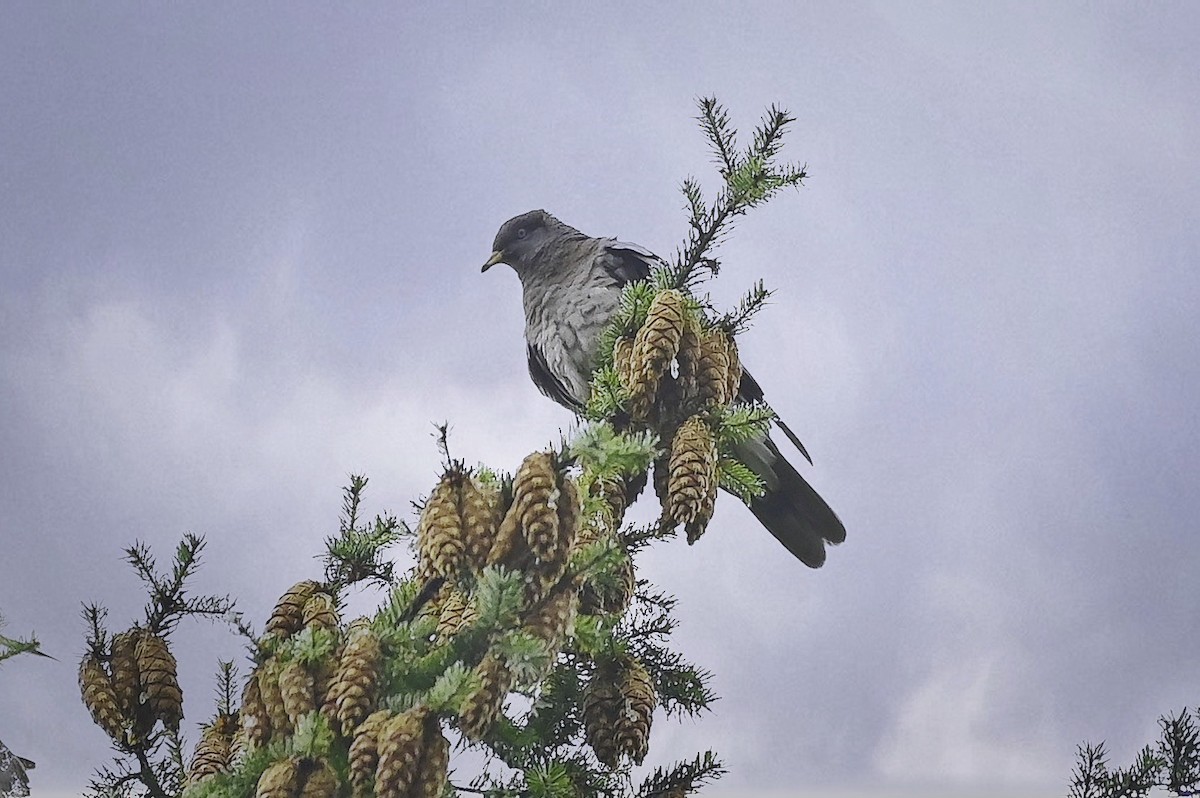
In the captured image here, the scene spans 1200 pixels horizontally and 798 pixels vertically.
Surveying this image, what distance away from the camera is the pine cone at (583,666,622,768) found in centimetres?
74

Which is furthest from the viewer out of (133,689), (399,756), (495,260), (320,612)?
(495,260)

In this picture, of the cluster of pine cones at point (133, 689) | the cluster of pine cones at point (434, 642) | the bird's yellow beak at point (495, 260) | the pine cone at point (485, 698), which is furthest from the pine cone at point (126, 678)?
the bird's yellow beak at point (495, 260)

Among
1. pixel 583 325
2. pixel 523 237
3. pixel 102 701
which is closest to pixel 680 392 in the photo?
pixel 102 701

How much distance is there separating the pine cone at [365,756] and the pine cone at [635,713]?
236 millimetres

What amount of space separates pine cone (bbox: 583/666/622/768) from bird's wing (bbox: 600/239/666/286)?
2.30ft

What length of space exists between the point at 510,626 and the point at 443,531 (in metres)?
0.06

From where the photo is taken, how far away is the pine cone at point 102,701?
2.39ft

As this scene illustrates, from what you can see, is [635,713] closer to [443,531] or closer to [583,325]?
[443,531]

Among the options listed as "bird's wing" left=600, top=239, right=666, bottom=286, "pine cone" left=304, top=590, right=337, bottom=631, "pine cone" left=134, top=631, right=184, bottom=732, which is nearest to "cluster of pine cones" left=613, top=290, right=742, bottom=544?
"pine cone" left=304, top=590, right=337, bottom=631

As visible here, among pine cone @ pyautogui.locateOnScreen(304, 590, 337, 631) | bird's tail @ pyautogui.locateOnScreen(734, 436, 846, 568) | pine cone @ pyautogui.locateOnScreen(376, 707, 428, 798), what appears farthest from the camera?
bird's tail @ pyautogui.locateOnScreen(734, 436, 846, 568)

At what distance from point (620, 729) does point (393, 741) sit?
0.25 metres

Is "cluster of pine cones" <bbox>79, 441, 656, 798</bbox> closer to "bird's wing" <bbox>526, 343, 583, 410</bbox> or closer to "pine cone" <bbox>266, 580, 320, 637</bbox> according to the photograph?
"pine cone" <bbox>266, 580, 320, 637</bbox>

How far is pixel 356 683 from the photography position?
1.85ft

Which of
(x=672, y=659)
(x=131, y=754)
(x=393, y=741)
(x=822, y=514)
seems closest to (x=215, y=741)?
(x=131, y=754)
